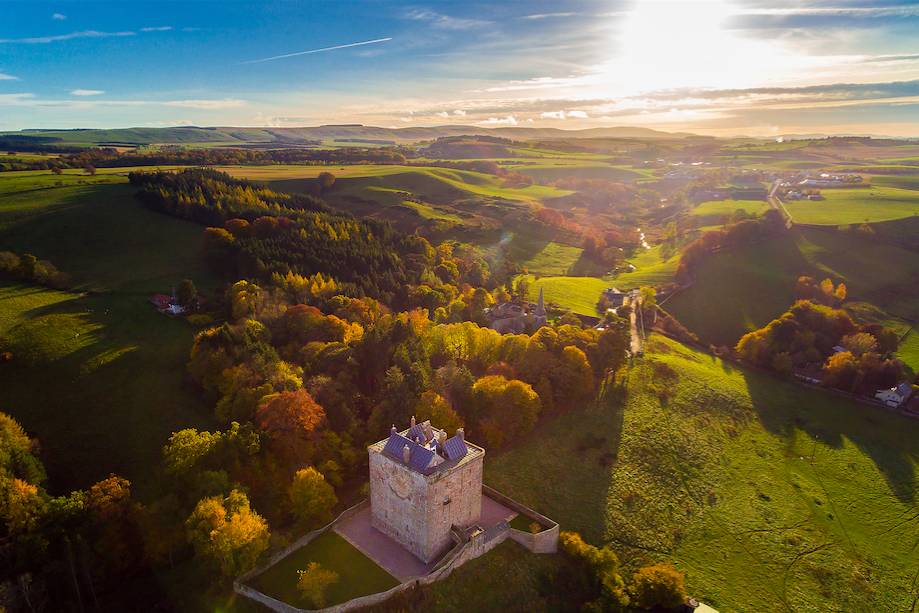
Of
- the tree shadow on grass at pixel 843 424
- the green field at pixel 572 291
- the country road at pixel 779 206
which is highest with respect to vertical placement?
the country road at pixel 779 206

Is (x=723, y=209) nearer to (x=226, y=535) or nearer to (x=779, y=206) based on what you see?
(x=779, y=206)

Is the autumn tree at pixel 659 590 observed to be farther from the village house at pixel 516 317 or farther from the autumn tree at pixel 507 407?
the village house at pixel 516 317

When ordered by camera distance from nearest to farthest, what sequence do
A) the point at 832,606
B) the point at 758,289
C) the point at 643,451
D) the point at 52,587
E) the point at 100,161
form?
the point at 52,587, the point at 832,606, the point at 643,451, the point at 758,289, the point at 100,161

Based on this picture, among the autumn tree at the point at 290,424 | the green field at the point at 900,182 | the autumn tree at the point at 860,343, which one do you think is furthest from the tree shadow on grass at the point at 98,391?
the green field at the point at 900,182

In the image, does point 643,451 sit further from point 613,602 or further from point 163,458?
point 163,458

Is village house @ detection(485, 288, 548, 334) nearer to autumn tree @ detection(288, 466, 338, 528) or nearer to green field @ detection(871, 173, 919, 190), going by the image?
autumn tree @ detection(288, 466, 338, 528)

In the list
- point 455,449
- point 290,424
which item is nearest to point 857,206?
point 455,449

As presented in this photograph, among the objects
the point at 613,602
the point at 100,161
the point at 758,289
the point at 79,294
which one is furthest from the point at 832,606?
the point at 100,161

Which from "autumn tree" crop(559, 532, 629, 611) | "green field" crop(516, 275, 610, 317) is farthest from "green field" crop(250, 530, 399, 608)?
"green field" crop(516, 275, 610, 317)
